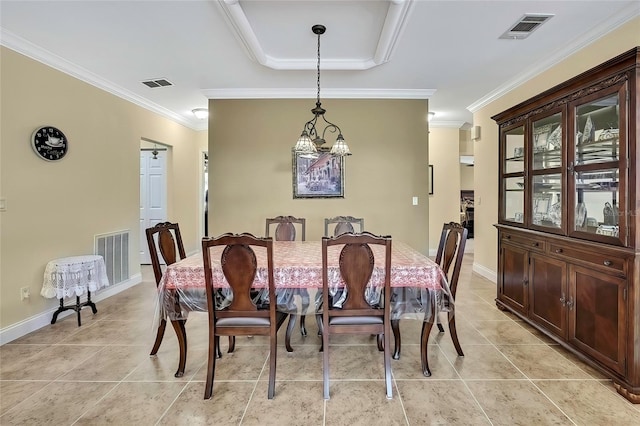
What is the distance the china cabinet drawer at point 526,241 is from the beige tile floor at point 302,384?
2.64 ft

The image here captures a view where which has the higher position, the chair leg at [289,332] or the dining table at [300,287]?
the dining table at [300,287]

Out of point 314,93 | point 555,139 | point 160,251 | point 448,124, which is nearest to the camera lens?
point 160,251

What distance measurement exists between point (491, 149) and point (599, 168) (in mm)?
→ 2510

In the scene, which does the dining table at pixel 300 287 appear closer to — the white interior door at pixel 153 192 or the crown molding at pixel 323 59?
the crown molding at pixel 323 59

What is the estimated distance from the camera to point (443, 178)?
6.52 metres

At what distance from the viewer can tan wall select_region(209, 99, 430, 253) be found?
4406mm

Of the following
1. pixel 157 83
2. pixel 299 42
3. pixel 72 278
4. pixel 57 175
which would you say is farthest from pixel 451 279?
pixel 157 83

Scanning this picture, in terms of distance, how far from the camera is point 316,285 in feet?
7.12

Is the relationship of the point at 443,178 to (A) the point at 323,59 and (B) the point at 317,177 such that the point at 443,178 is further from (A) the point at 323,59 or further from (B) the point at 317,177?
(A) the point at 323,59

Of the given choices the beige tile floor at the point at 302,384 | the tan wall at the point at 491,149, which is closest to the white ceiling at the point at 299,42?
the tan wall at the point at 491,149

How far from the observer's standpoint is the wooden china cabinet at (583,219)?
6.46 ft

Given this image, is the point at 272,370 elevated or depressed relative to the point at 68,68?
depressed

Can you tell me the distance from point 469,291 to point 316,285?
289 centimetres

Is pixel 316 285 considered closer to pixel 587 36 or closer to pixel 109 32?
pixel 109 32
